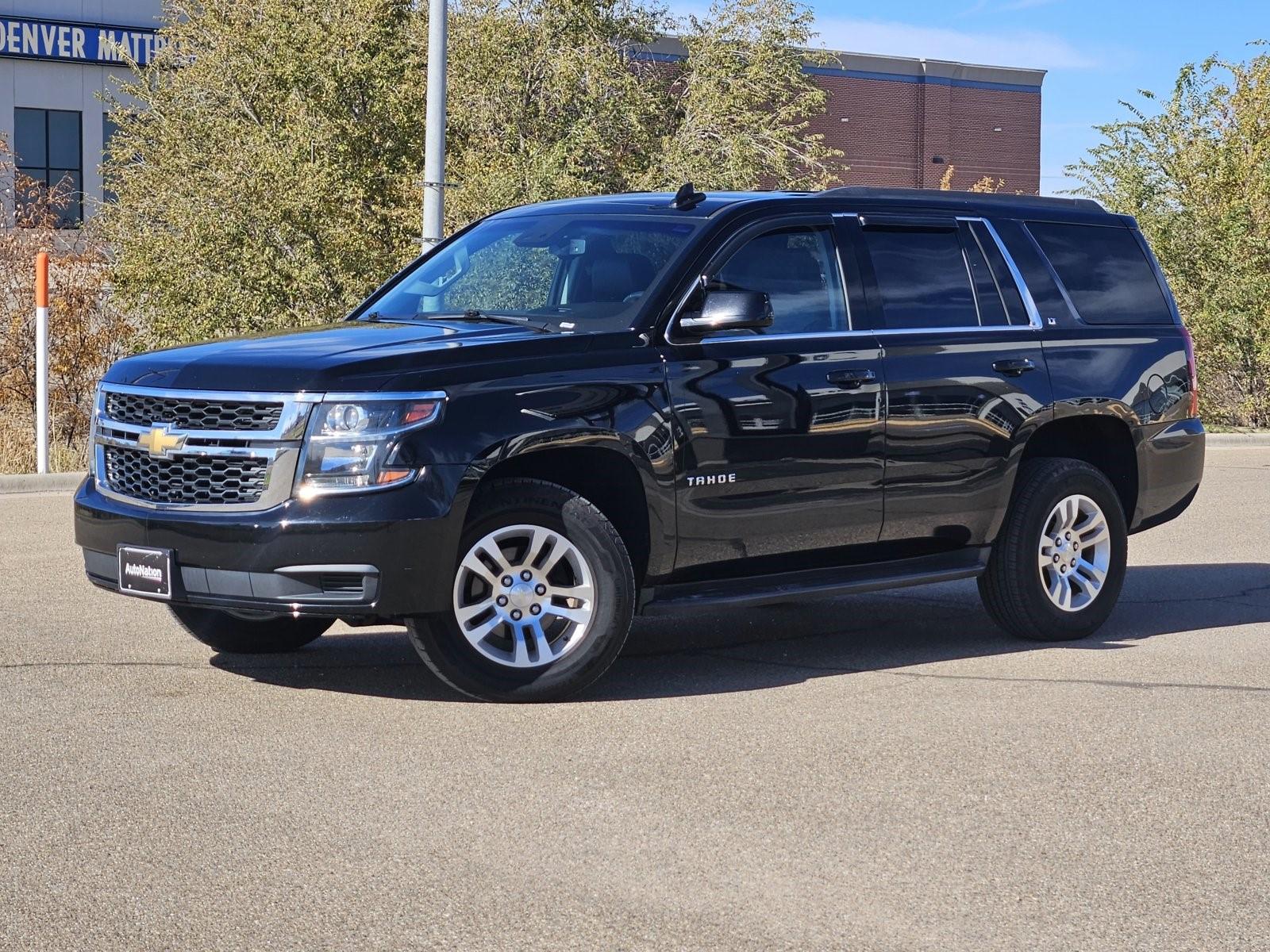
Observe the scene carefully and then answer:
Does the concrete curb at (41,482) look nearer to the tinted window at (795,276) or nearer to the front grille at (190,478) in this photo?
the front grille at (190,478)

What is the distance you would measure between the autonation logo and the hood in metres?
0.69

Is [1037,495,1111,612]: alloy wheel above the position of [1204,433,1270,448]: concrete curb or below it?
above

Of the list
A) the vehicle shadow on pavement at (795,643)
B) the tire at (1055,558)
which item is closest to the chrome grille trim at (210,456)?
the vehicle shadow on pavement at (795,643)

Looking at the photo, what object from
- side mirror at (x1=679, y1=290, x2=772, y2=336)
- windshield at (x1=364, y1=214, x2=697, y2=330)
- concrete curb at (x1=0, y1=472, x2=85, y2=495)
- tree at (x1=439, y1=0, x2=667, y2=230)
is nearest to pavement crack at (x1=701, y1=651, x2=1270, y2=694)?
side mirror at (x1=679, y1=290, x2=772, y2=336)

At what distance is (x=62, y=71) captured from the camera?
46.3 metres

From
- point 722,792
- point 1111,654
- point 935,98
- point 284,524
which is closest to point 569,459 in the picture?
point 284,524

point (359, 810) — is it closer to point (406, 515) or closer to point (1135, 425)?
point (406, 515)

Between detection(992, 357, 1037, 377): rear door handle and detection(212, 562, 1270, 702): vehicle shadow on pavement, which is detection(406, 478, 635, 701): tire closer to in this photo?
detection(212, 562, 1270, 702): vehicle shadow on pavement

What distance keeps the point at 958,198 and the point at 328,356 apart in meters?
3.46

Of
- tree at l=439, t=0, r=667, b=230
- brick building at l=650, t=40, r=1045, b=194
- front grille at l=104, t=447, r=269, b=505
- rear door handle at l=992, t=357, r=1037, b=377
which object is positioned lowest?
front grille at l=104, t=447, r=269, b=505

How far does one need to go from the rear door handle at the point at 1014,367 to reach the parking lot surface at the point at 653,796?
1.30 m

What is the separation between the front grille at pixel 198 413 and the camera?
21.7 ft

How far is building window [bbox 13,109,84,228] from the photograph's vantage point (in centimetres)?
4638

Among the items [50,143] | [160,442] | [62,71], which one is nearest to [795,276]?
[160,442]
